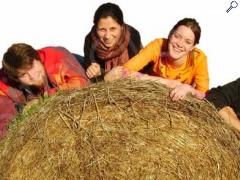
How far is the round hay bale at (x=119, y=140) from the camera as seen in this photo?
397 cm

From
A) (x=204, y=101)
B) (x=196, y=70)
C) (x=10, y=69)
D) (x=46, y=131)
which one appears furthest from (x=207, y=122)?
(x=10, y=69)

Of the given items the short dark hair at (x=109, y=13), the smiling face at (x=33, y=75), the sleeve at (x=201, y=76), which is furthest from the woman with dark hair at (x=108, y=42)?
the sleeve at (x=201, y=76)

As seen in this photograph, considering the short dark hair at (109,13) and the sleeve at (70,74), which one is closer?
the sleeve at (70,74)

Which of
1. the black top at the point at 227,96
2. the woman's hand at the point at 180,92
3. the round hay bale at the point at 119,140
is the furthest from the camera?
the black top at the point at 227,96

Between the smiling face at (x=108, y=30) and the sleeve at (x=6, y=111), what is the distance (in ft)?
2.40

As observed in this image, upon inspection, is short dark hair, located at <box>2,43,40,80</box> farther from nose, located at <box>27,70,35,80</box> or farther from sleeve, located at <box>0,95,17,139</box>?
sleeve, located at <box>0,95,17,139</box>

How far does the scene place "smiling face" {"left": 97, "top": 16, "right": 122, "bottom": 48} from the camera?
4551 millimetres

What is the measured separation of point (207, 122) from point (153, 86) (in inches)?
14.9

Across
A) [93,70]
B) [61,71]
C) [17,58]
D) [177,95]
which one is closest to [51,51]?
[61,71]

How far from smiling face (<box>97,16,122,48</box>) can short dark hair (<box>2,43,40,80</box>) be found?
19.7 inches

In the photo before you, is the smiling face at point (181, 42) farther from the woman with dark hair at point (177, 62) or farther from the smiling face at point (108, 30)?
the smiling face at point (108, 30)

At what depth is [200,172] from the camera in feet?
13.2

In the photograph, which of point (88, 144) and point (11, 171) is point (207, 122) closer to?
point (88, 144)

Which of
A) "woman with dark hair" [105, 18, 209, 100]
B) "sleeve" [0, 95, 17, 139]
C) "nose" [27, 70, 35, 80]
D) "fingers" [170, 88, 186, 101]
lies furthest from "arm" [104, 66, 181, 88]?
"sleeve" [0, 95, 17, 139]
